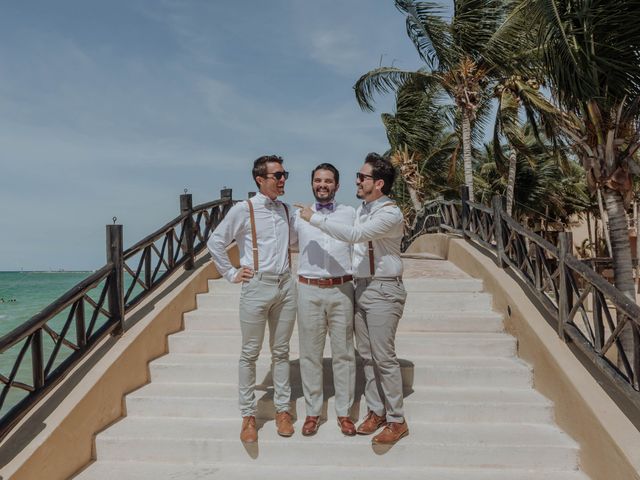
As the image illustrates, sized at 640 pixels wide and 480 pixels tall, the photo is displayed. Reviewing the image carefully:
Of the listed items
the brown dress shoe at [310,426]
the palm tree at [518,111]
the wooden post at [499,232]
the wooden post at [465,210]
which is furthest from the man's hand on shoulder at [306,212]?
the palm tree at [518,111]

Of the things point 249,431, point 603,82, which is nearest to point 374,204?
point 249,431

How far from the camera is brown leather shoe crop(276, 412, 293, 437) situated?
155 inches

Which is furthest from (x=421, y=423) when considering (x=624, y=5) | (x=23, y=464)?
(x=624, y=5)

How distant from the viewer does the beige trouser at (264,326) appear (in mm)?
3900

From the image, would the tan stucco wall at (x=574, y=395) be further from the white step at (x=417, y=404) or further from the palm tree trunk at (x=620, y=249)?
the palm tree trunk at (x=620, y=249)

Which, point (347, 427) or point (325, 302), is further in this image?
point (347, 427)

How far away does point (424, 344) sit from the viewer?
5.13 m

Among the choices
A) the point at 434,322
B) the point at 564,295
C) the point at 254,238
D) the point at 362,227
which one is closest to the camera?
the point at 362,227

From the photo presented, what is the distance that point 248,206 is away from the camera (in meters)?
4.08

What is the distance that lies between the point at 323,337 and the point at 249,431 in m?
0.94

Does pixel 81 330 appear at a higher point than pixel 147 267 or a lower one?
lower

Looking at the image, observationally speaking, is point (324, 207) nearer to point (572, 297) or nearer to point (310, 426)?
point (310, 426)

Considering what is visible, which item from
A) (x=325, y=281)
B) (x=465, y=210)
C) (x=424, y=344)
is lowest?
(x=424, y=344)

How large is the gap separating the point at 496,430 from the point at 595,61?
5.84 m
